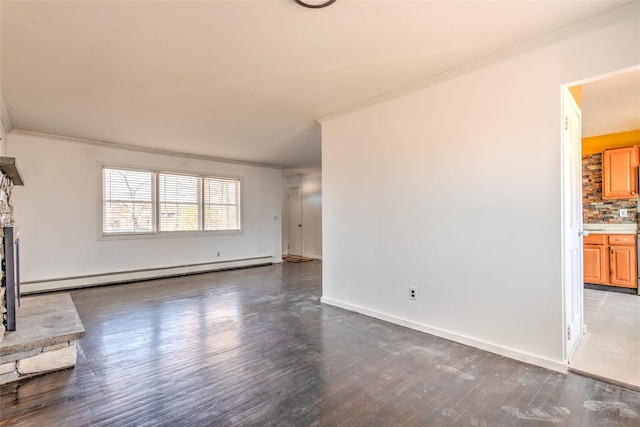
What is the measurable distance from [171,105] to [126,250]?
342 centimetres

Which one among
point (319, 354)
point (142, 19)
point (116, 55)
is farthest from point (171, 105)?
point (319, 354)

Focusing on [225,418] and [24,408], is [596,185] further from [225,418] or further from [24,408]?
[24,408]

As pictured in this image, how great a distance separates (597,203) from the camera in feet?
16.6

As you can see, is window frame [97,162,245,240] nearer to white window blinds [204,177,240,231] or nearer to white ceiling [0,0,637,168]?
white window blinds [204,177,240,231]

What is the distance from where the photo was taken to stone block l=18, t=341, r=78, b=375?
90.1 inches

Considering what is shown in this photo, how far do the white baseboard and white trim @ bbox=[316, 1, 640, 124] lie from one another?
2.42 meters

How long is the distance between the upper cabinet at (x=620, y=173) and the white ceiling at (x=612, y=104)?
1.15 ft

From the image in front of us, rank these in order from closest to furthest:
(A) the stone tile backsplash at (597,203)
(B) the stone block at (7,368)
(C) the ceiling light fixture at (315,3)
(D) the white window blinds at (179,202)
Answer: (C) the ceiling light fixture at (315,3)
(B) the stone block at (7,368)
(A) the stone tile backsplash at (597,203)
(D) the white window blinds at (179,202)

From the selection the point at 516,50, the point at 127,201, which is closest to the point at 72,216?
the point at 127,201

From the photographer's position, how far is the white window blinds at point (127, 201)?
A: 18.5 ft

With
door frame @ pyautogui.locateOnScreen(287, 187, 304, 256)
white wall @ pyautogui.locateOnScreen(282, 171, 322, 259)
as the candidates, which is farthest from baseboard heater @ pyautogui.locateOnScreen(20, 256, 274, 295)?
door frame @ pyautogui.locateOnScreen(287, 187, 304, 256)

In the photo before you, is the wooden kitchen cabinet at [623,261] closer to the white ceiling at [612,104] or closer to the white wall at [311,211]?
the white ceiling at [612,104]

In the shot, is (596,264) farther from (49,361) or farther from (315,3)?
(49,361)

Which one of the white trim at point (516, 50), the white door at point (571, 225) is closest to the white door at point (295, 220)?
the white trim at point (516, 50)
